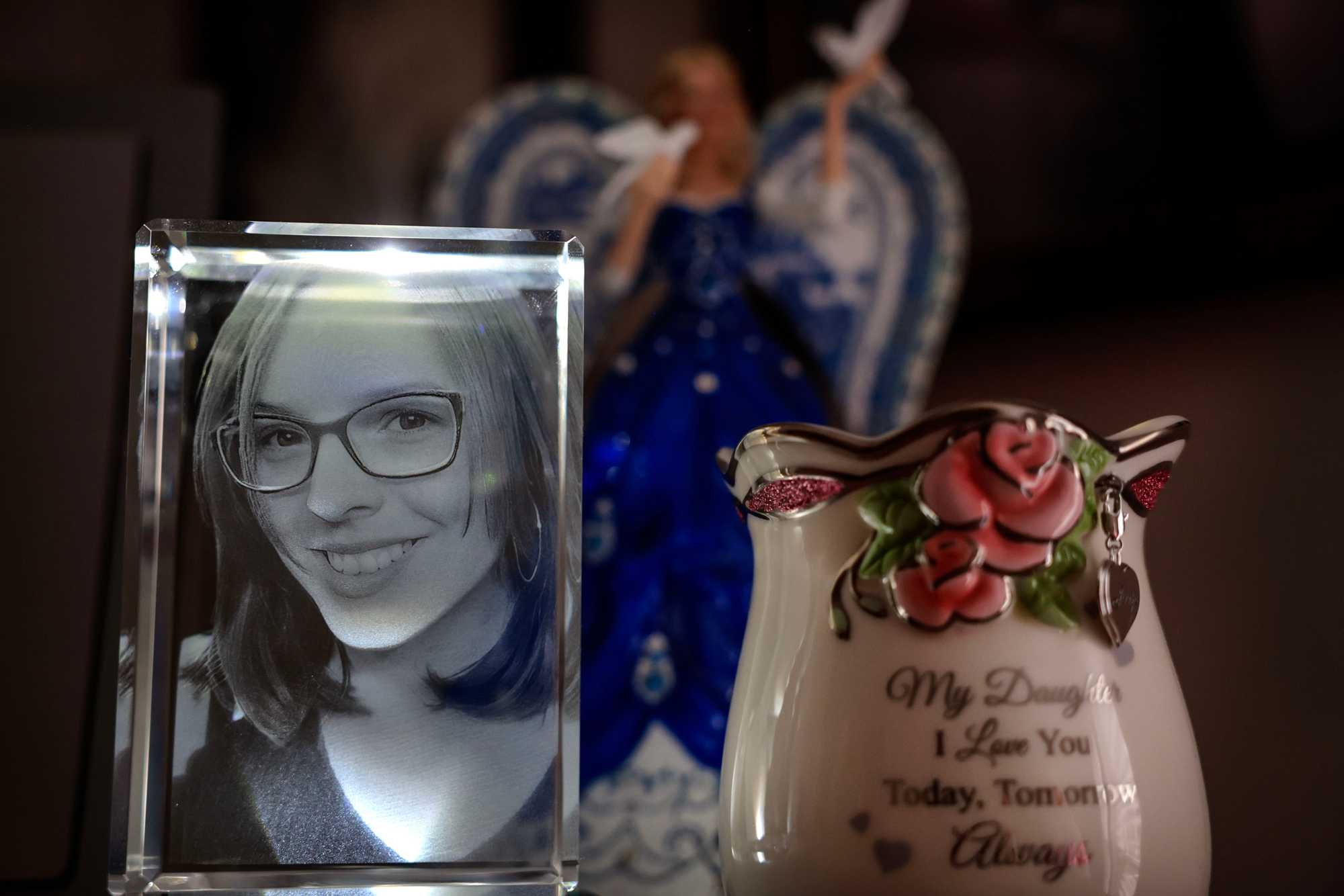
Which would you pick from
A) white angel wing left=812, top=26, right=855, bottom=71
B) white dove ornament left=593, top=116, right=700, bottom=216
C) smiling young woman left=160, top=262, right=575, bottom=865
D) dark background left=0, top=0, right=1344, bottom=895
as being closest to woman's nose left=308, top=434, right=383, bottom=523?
smiling young woman left=160, top=262, right=575, bottom=865

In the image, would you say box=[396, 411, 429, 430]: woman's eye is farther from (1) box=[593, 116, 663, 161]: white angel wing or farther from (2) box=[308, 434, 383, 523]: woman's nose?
(1) box=[593, 116, 663, 161]: white angel wing

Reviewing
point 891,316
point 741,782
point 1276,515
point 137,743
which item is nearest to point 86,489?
point 137,743

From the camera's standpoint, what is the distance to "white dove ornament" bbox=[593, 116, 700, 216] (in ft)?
1.99

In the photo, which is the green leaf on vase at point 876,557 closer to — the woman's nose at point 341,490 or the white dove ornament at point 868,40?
the woman's nose at point 341,490

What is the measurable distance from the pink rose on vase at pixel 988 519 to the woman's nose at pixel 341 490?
5.4 inches

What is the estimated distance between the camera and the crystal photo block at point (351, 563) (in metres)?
0.29

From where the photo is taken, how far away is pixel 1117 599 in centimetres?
27

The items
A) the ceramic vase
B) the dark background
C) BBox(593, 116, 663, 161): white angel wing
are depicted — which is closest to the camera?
the ceramic vase

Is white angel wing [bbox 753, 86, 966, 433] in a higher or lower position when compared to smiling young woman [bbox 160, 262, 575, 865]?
higher

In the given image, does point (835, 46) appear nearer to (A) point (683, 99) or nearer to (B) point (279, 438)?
(A) point (683, 99)

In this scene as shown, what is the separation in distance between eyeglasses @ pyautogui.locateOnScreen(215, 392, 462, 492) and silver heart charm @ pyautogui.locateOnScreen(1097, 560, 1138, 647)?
17cm

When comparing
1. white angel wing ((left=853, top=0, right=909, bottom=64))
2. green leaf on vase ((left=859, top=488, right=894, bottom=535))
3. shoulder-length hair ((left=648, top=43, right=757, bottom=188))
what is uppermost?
white angel wing ((left=853, top=0, right=909, bottom=64))

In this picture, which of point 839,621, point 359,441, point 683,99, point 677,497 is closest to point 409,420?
point 359,441

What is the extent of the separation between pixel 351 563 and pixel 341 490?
0.02 metres
